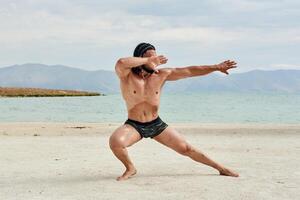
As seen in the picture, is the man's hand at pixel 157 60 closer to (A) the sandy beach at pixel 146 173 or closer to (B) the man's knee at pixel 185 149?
(B) the man's knee at pixel 185 149

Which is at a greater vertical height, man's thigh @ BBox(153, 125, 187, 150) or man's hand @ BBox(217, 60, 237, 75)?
man's hand @ BBox(217, 60, 237, 75)

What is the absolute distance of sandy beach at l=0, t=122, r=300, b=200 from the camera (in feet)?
25.1

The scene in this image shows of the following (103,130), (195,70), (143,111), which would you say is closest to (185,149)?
(143,111)

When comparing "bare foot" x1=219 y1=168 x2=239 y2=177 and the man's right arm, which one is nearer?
the man's right arm

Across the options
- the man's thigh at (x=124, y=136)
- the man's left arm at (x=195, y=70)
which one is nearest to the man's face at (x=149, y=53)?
the man's left arm at (x=195, y=70)

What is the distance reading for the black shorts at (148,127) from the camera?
8469mm

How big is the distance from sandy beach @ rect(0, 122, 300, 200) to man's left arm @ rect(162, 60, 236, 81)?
5.14ft

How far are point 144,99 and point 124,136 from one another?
2.04 ft

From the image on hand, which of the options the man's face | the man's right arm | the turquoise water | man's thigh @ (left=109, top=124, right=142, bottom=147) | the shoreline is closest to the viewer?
the man's right arm

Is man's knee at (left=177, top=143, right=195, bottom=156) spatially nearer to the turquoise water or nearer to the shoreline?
the shoreline

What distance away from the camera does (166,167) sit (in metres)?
10.3

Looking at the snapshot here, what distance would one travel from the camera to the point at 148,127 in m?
8.50

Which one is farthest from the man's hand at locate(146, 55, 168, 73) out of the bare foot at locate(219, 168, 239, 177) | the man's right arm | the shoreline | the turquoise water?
the turquoise water

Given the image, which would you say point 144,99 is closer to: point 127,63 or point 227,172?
point 127,63
